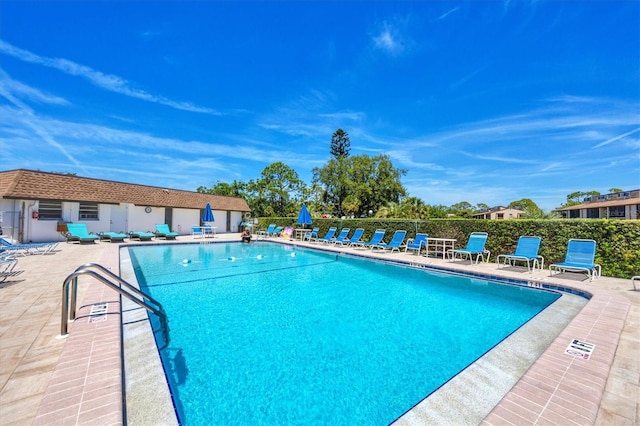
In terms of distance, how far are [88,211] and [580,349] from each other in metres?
24.4

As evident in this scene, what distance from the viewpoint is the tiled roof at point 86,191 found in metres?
15.6

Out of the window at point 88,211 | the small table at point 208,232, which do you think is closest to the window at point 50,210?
the window at point 88,211

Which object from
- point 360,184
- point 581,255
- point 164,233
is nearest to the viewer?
point 581,255

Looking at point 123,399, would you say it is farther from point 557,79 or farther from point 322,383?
point 557,79

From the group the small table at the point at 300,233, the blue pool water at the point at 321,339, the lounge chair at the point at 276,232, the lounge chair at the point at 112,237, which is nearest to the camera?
the blue pool water at the point at 321,339

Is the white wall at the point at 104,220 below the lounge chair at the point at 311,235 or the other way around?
the other way around

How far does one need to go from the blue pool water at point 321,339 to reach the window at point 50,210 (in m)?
13.8

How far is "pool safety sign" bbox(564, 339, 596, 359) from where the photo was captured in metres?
3.00

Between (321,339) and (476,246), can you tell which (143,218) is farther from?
(476,246)

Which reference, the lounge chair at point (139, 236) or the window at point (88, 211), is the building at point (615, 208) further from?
the window at point (88, 211)

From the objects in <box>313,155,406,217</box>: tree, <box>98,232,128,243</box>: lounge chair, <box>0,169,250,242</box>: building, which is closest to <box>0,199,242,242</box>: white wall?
<box>0,169,250,242</box>: building

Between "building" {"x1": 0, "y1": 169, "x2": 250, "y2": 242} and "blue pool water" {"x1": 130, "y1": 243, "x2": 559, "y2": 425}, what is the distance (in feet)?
44.0

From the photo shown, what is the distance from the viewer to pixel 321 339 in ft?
14.3

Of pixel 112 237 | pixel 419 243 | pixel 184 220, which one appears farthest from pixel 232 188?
pixel 419 243
